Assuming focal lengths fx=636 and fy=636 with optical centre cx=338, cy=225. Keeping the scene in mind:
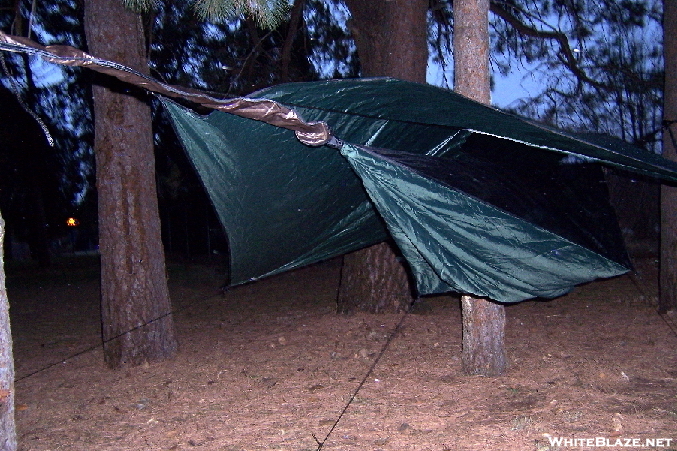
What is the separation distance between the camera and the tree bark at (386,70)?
22.2ft

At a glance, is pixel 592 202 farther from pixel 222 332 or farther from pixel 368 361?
pixel 222 332

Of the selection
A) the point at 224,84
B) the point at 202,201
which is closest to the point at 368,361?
the point at 224,84

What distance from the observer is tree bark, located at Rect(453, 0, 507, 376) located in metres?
4.68

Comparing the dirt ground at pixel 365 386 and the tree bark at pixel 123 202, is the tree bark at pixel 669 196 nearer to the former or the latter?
the dirt ground at pixel 365 386

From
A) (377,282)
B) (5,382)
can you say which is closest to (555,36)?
(377,282)

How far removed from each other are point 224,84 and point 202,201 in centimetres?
816

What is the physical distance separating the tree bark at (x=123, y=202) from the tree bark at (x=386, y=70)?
2269 millimetres

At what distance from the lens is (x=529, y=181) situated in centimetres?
458

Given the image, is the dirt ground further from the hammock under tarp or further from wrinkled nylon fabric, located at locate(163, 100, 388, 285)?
wrinkled nylon fabric, located at locate(163, 100, 388, 285)

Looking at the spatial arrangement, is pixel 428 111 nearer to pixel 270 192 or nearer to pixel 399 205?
pixel 399 205

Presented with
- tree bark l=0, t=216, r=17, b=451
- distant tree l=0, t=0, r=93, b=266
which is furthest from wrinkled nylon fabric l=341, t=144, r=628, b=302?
distant tree l=0, t=0, r=93, b=266

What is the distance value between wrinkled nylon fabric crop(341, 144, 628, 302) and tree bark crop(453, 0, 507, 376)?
0.73 meters

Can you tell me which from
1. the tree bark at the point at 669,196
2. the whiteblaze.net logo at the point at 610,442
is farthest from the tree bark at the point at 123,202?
the tree bark at the point at 669,196

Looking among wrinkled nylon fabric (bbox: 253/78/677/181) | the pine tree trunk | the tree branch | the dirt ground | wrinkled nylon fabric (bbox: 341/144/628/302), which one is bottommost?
the dirt ground
